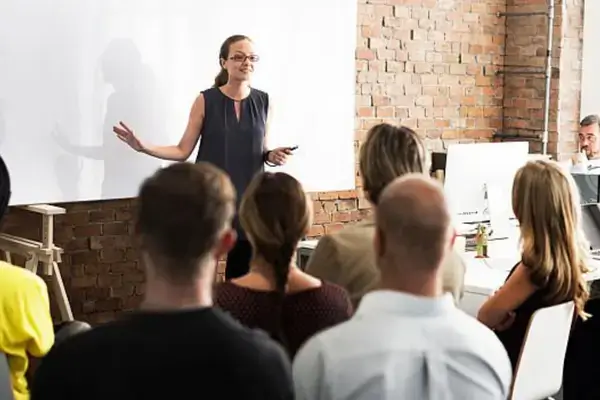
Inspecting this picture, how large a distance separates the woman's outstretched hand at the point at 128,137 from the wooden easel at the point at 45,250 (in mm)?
416

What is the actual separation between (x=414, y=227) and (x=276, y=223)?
0.54m

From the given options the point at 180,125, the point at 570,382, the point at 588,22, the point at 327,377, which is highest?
the point at 588,22

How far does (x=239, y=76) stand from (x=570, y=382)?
6.30ft

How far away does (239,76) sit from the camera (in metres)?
4.01

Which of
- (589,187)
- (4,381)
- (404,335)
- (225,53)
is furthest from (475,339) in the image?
(589,187)

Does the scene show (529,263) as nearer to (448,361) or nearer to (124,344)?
(448,361)

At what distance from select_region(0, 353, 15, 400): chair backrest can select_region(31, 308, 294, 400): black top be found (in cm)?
76

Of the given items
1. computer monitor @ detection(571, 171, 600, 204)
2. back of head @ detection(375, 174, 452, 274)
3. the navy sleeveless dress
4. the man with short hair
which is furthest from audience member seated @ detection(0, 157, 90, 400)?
the man with short hair

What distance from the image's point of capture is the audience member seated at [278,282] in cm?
203

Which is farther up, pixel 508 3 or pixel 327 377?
pixel 508 3

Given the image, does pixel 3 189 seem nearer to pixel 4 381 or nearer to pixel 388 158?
pixel 4 381

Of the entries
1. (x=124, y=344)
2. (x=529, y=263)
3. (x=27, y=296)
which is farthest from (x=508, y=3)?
(x=124, y=344)

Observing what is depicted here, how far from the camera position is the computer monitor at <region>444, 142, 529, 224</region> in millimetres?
3875

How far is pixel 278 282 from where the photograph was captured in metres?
2.06
